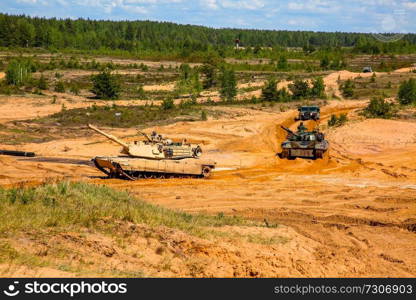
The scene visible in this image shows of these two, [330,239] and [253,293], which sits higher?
[253,293]

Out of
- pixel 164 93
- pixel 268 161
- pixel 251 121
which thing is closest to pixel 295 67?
pixel 164 93

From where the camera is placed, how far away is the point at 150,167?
80.6 ft

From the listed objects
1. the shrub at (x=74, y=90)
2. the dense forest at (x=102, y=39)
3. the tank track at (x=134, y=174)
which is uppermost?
the dense forest at (x=102, y=39)

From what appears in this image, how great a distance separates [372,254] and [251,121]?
90.4 ft

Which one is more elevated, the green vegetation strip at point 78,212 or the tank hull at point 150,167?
the green vegetation strip at point 78,212

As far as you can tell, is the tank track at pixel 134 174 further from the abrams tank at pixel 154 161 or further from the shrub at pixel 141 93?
the shrub at pixel 141 93

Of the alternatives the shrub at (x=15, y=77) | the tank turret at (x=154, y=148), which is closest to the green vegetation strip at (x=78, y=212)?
the tank turret at (x=154, y=148)

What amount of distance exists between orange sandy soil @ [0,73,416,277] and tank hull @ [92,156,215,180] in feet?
1.62

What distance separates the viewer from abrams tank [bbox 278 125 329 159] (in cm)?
2851

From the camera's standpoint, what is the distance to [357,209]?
2016 centimetres

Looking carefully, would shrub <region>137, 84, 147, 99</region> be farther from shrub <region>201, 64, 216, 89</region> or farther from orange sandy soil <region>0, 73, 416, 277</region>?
orange sandy soil <region>0, 73, 416, 277</region>

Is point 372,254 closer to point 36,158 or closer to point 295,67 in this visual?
point 36,158

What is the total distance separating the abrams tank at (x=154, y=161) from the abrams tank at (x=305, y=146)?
5151 mm

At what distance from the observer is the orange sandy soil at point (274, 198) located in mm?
12039
